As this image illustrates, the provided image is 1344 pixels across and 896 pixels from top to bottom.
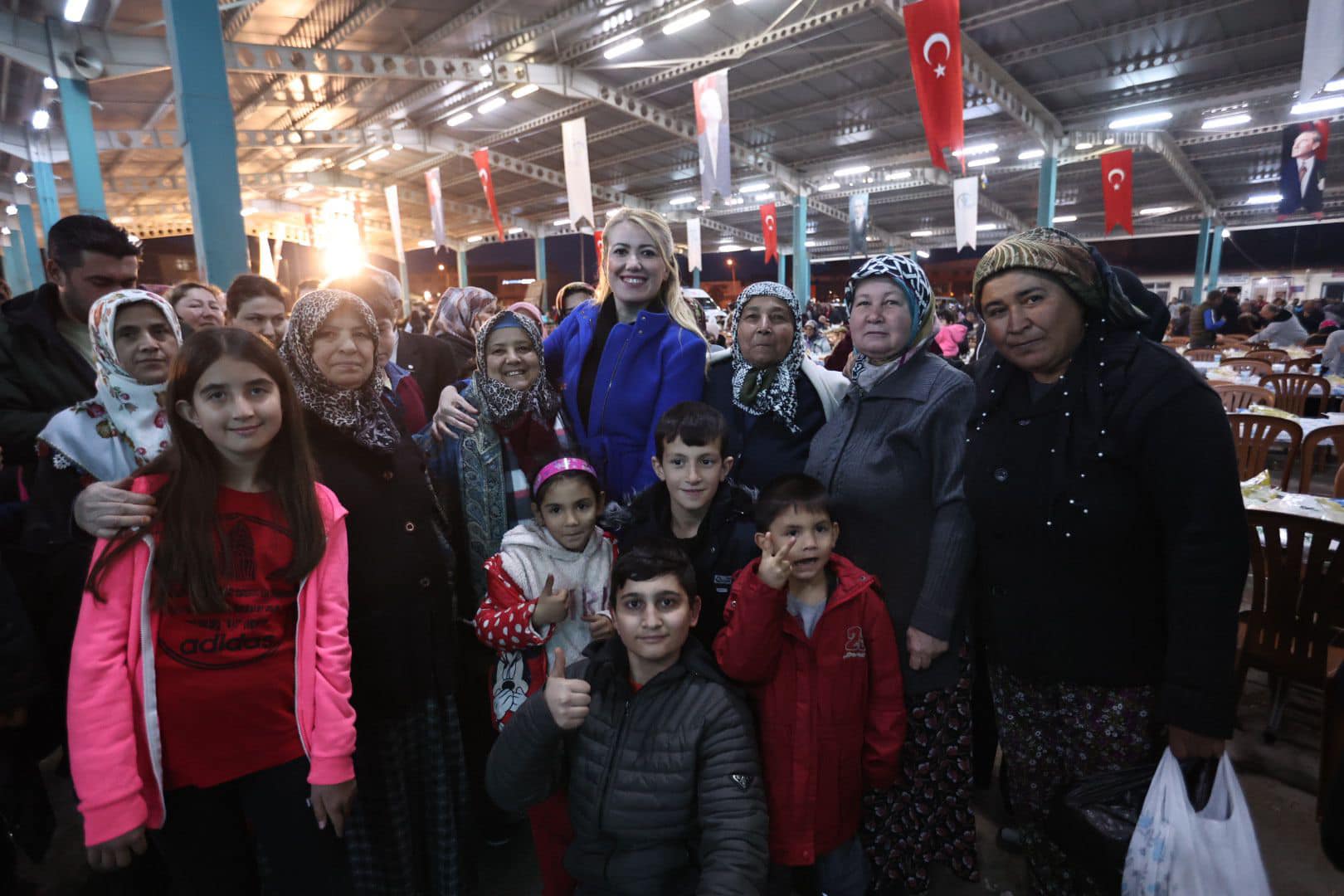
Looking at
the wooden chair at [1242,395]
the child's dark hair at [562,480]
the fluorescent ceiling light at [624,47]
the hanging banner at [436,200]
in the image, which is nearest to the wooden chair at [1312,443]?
the wooden chair at [1242,395]

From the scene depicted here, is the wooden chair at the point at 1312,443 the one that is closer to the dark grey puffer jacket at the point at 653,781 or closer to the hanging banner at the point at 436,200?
the dark grey puffer jacket at the point at 653,781

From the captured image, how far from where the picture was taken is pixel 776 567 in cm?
153

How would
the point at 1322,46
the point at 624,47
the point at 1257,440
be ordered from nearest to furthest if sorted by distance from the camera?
the point at 1322,46 < the point at 1257,440 < the point at 624,47

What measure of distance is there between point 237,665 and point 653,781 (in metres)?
1.02

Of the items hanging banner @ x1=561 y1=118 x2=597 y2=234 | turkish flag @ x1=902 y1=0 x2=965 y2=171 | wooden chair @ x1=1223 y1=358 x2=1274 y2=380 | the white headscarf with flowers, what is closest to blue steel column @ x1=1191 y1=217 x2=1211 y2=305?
wooden chair @ x1=1223 y1=358 x2=1274 y2=380

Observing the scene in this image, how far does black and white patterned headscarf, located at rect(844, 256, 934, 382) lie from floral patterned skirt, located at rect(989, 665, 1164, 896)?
98 centimetres

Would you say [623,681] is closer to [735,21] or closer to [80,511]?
[80,511]

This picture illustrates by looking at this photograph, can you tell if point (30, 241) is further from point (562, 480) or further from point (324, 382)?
point (562, 480)

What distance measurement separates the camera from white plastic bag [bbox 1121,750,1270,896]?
1.26 meters

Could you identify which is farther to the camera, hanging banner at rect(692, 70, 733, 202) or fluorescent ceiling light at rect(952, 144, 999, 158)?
fluorescent ceiling light at rect(952, 144, 999, 158)

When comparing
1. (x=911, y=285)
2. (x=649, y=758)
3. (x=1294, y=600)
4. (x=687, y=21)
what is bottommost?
(x=1294, y=600)

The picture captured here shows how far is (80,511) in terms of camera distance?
140cm

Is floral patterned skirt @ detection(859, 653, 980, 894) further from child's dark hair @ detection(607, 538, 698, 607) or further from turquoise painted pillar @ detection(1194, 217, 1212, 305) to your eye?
turquoise painted pillar @ detection(1194, 217, 1212, 305)

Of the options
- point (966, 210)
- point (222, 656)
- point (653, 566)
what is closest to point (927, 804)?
point (653, 566)
